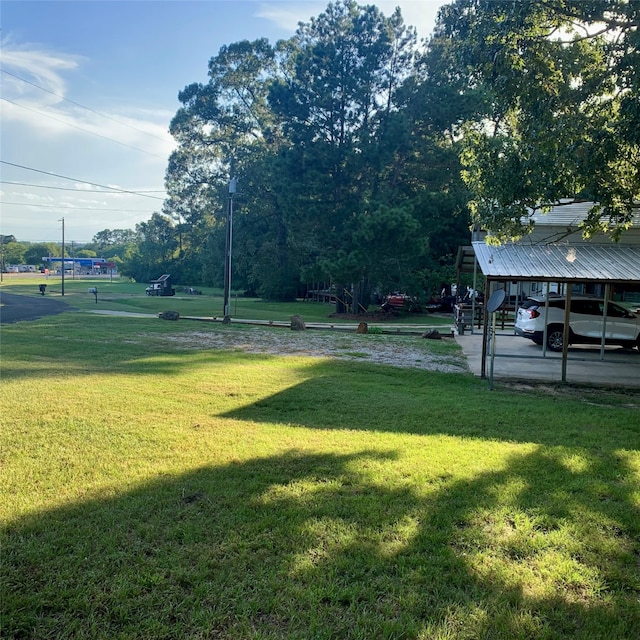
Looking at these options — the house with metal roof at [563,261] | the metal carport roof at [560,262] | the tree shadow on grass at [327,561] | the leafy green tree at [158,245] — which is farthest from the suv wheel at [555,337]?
the leafy green tree at [158,245]

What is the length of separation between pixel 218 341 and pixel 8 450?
11.1 meters

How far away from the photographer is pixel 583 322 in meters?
14.2

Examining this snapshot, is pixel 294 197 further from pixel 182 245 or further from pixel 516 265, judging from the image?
pixel 182 245

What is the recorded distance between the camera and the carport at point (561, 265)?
983cm

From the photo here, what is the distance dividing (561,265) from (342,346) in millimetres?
6484

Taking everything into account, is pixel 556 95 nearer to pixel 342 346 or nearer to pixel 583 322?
pixel 583 322

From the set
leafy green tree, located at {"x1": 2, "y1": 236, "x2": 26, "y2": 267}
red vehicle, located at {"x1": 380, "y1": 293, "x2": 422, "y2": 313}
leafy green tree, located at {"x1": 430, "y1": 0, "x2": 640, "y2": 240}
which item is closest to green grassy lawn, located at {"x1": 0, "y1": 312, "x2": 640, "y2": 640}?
leafy green tree, located at {"x1": 430, "y1": 0, "x2": 640, "y2": 240}

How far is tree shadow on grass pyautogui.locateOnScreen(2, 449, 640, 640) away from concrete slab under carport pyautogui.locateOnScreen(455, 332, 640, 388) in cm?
684

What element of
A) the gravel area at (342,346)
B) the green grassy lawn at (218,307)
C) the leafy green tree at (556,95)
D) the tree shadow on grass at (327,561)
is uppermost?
the leafy green tree at (556,95)

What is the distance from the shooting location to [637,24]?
752cm

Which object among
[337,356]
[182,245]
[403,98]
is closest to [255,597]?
[337,356]

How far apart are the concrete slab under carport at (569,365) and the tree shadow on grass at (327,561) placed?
6.84 metres

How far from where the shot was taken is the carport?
9.83m

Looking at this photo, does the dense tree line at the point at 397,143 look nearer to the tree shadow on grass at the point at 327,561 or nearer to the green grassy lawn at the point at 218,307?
the green grassy lawn at the point at 218,307
